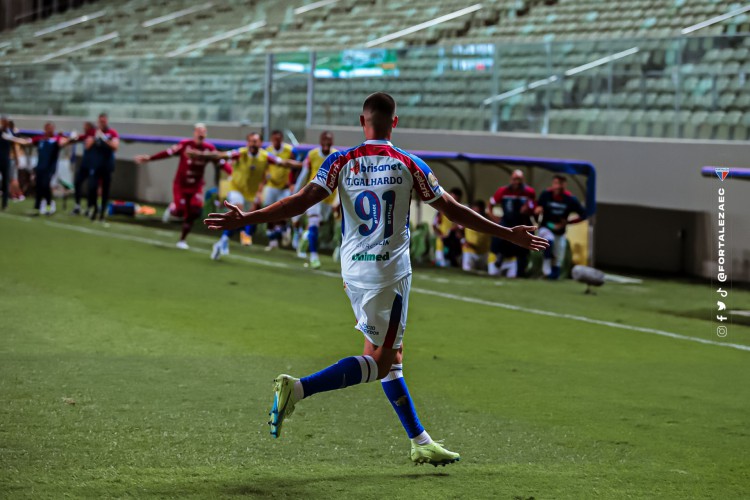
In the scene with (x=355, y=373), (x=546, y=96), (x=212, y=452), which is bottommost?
(x=212, y=452)

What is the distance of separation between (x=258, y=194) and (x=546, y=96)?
5.21 meters

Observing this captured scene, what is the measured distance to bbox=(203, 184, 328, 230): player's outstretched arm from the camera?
5883 millimetres

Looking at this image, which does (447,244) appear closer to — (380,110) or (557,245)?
(557,245)

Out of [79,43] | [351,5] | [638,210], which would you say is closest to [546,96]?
[638,210]

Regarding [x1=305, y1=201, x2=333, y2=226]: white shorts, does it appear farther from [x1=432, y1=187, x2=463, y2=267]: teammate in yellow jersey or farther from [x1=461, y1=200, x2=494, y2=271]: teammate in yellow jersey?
[x1=461, y1=200, x2=494, y2=271]: teammate in yellow jersey

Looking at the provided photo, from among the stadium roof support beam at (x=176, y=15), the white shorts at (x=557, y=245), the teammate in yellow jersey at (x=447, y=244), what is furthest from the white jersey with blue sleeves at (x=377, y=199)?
the stadium roof support beam at (x=176, y=15)

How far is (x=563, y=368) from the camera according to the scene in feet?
31.9

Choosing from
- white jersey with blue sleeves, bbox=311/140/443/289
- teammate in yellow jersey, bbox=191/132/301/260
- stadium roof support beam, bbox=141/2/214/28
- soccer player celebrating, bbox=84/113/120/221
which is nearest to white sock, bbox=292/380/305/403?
white jersey with blue sleeves, bbox=311/140/443/289

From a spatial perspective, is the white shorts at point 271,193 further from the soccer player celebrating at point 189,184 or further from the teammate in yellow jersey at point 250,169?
the soccer player celebrating at point 189,184

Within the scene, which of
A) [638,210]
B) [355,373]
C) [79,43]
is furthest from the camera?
[79,43]

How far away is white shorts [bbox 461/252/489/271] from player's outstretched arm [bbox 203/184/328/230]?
11.5m

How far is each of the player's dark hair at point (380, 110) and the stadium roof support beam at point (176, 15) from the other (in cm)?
3570

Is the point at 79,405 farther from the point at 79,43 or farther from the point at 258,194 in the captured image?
the point at 79,43

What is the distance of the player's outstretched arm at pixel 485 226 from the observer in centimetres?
606
